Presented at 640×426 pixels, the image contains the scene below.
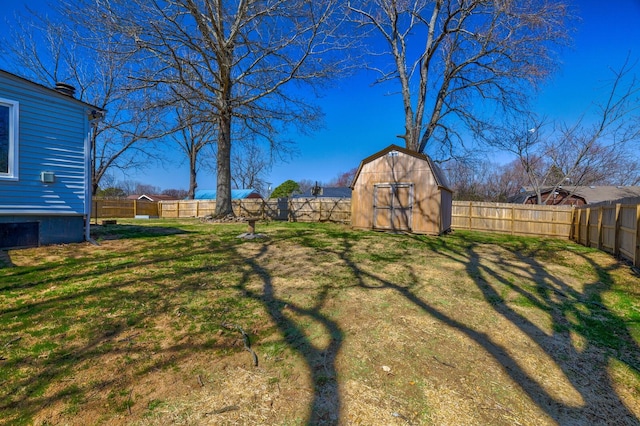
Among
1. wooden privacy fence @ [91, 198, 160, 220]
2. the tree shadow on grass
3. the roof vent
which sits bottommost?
the tree shadow on grass

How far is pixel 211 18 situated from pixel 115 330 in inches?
423

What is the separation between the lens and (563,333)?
11.1 ft

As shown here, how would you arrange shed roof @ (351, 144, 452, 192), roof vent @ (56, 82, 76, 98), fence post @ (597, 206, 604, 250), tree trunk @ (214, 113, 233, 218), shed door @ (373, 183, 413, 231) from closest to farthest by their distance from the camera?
roof vent @ (56, 82, 76, 98) < fence post @ (597, 206, 604, 250) < shed roof @ (351, 144, 452, 192) < shed door @ (373, 183, 413, 231) < tree trunk @ (214, 113, 233, 218)

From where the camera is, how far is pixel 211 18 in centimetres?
1001

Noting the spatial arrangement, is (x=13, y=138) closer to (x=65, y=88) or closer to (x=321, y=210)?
(x=65, y=88)

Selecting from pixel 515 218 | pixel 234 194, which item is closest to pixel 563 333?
pixel 515 218

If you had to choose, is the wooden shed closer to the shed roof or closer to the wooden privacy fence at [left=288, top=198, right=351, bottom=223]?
the shed roof

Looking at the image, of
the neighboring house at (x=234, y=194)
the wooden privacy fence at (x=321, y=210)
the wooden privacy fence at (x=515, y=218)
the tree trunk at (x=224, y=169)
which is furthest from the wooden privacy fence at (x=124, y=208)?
the wooden privacy fence at (x=515, y=218)

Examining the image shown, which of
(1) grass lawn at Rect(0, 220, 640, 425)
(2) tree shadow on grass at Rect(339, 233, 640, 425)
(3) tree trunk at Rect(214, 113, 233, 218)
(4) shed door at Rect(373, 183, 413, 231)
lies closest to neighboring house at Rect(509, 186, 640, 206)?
(4) shed door at Rect(373, 183, 413, 231)

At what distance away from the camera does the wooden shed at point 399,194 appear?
1062 centimetres

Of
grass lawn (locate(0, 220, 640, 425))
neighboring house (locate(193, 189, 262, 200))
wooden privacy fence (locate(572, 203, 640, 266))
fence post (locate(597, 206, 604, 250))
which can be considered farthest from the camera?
neighboring house (locate(193, 189, 262, 200))

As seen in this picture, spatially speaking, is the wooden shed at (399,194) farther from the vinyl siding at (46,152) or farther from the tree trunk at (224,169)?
the vinyl siding at (46,152)

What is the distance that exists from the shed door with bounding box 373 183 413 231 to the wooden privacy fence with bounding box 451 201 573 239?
6.61 metres

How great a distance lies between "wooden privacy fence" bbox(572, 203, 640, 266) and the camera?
6.14 m
